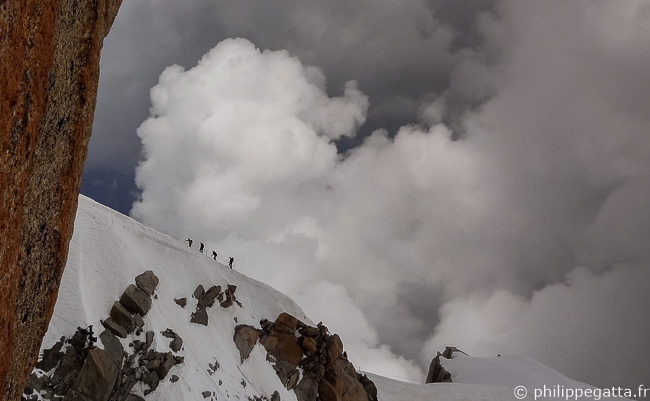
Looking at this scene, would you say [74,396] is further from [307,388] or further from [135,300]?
[307,388]

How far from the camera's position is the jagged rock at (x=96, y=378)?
24.6m

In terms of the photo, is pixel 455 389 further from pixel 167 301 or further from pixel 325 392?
pixel 167 301

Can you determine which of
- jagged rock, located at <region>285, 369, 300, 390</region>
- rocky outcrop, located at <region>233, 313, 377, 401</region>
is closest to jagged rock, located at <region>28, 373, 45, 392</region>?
rocky outcrop, located at <region>233, 313, 377, 401</region>

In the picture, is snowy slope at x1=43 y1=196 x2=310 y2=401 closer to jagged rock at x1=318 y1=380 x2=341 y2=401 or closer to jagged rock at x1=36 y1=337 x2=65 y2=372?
jagged rock at x1=36 y1=337 x2=65 y2=372

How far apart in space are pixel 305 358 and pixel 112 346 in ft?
68.4

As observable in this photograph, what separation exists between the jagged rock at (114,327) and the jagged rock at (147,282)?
403 centimetres

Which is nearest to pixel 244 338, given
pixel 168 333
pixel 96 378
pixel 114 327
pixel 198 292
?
pixel 198 292

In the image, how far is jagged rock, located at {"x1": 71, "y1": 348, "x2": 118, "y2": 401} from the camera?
24.6m

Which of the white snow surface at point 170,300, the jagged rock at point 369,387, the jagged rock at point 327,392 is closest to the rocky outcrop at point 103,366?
the white snow surface at point 170,300

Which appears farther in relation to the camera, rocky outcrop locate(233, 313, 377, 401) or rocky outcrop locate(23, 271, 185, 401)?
rocky outcrop locate(233, 313, 377, 401)

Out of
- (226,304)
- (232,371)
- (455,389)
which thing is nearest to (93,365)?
(232,371)

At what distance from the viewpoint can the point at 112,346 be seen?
26969 millimetres

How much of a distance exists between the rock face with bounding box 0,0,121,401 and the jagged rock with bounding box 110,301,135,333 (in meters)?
23.9

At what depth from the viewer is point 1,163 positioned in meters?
4.65
